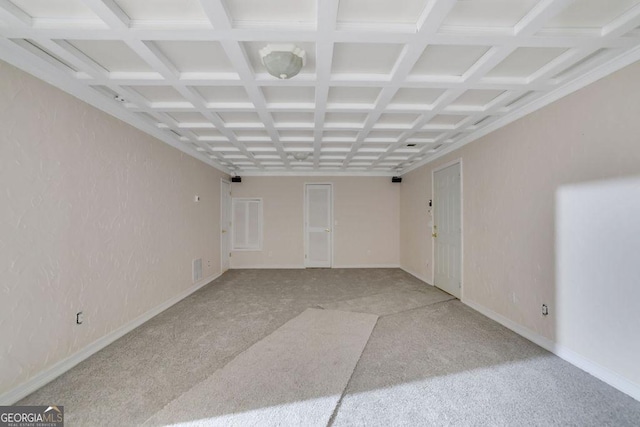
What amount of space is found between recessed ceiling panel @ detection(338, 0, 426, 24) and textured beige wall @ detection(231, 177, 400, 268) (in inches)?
187

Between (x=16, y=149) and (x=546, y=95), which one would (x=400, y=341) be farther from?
Answer: (x=16, y=149)

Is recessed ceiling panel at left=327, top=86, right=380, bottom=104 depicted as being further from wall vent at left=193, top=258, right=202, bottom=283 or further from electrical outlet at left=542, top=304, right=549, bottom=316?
wall vent at left=193, top=258, right=202, bottom=283

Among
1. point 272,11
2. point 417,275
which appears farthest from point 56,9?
point 417,275

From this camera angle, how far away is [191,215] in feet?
14.1

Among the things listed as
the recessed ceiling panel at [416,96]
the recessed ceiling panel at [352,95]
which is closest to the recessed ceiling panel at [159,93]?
the recessed ceiling panel at [352,95]

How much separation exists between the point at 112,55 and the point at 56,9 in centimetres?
40

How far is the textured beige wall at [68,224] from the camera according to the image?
1729 millimetres

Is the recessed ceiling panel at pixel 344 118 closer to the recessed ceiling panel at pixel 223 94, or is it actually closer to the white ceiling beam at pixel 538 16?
the recessed ceiling panel at pixel 223 94

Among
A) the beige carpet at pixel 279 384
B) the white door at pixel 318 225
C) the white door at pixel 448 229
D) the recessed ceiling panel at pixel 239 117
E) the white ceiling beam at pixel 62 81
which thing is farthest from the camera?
the white door at pixel 318 225

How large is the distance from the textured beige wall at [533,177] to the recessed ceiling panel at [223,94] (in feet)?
9.97

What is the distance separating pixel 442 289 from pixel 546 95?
10.7ft

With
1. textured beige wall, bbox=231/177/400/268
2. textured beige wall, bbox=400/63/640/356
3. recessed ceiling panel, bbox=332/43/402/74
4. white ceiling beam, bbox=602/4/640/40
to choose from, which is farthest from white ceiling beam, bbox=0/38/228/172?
textured beige wall, bbox=400/63/640/356

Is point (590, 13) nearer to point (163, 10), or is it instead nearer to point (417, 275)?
point (163, 10)

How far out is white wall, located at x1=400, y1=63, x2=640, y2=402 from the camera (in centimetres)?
191
